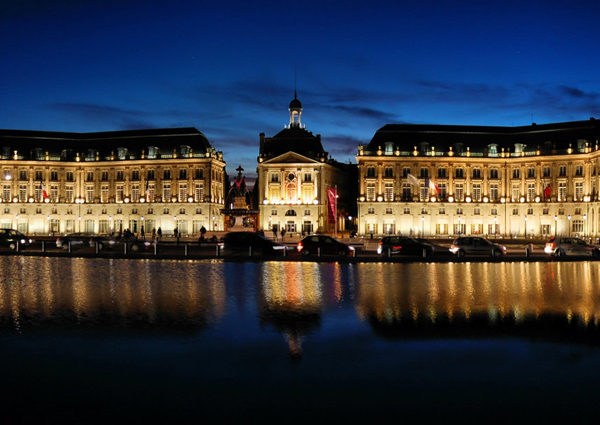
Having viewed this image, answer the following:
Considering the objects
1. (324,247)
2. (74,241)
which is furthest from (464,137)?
(74,241)

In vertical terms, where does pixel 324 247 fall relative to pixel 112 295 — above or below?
→ above

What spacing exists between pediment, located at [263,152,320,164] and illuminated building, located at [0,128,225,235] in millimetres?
11637

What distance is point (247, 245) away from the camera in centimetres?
3878

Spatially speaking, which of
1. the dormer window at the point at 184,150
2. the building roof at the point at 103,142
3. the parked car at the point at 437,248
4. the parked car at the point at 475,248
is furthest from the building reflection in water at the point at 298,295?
the building roof at the point at 103,142

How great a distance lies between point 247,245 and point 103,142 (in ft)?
245

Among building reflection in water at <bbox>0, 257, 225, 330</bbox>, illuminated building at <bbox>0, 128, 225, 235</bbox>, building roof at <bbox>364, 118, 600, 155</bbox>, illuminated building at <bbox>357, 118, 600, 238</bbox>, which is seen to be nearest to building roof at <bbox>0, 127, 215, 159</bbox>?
illuminated building at <bbox>0, 128, 225, 235</bbox>

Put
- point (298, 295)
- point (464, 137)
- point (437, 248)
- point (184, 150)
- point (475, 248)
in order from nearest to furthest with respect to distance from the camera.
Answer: point (298, 295), point (475, 248), point (437, 248), point (464, 137), point (184, 150)

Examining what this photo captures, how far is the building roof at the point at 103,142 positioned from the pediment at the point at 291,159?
1245cm

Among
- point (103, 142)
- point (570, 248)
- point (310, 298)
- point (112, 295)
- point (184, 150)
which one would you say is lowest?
point (310, 298)

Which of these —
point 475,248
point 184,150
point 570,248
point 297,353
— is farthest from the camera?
point 184,150

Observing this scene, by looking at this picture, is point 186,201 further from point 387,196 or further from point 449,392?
point 449,392

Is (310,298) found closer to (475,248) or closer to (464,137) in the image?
(475,248)

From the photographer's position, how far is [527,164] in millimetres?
93438

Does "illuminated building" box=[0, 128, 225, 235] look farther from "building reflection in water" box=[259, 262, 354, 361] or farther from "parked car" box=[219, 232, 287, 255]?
"building reflection in water" box=[259, 262, 354, 361]
